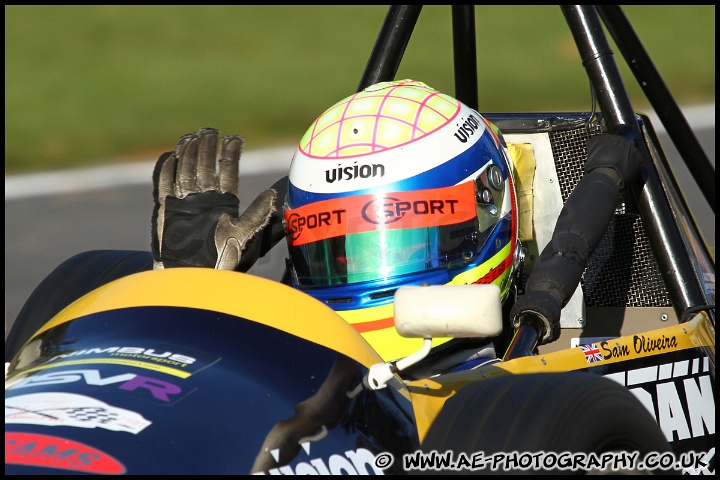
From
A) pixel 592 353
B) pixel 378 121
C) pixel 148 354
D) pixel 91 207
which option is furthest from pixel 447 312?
pixel 91 207

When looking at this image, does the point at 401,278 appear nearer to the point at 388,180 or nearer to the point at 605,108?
the point at 388,180

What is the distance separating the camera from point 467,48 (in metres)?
4.67

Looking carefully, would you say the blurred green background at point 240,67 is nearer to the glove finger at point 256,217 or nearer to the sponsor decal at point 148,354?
the glove finger at point 256,217

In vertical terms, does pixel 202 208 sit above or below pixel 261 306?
above

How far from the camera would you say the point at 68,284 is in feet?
12.5

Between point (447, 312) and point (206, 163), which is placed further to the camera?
point (206, 163)

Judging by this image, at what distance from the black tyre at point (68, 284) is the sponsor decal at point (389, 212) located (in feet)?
2.98

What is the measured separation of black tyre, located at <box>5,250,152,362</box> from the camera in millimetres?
3674

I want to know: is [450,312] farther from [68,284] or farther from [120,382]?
[68,284]

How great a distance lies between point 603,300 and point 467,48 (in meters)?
1.34

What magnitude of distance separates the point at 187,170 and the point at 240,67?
9.64 meters

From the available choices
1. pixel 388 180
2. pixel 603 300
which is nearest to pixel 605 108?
pixel 603 300

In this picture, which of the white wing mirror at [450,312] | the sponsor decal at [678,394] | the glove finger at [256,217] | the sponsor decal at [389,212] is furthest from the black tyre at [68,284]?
the white wing mirror at [450,312]

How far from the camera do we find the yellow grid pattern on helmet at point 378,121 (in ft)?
10.8
